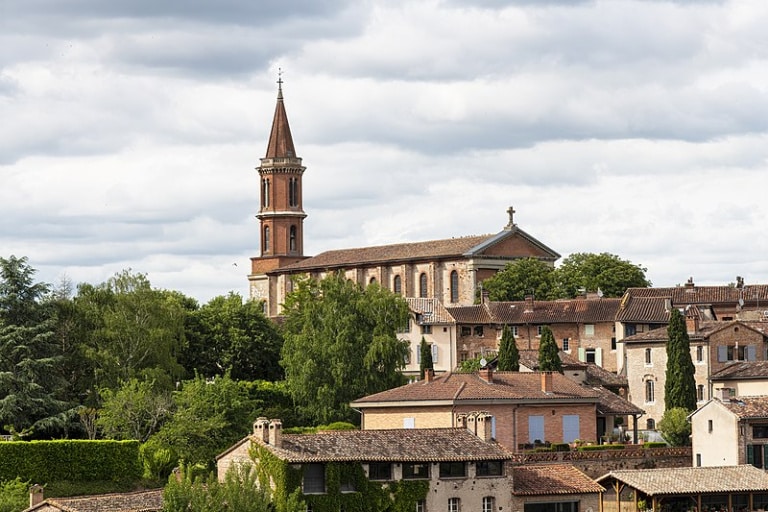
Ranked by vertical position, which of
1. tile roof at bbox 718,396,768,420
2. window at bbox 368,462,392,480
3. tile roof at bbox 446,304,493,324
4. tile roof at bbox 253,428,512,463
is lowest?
window at bbox 368,462,392,480

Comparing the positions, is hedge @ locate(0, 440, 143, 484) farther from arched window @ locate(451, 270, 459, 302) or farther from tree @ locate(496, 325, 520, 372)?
arched window @ locate(451, 270, 459, 302)

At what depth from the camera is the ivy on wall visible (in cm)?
6362

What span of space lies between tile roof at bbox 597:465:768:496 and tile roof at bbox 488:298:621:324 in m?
41.0

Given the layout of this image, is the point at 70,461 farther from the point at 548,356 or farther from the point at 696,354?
the point at 696,354

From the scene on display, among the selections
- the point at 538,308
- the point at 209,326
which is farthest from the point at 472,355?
the point at 209,326

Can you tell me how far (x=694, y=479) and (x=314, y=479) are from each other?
17.0 metres

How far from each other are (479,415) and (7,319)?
30.6 metres

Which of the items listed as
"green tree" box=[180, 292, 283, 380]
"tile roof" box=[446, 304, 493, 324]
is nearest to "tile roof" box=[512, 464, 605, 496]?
"green tree" box=[180, 292, 283, 380]

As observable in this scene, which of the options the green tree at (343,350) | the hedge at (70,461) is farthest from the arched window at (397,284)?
the hedge at (70,461)

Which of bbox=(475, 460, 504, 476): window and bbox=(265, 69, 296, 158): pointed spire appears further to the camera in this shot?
bbox=(265, 69, 296, 158): pointed spire

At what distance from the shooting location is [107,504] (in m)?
64.8

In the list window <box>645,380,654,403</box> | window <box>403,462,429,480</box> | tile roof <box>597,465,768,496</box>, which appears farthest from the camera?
window <box>645,380,654,403</box>

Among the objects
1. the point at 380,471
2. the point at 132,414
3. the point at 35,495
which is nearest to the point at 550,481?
the point at 380,471

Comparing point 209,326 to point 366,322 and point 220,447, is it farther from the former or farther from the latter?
point 220,447
